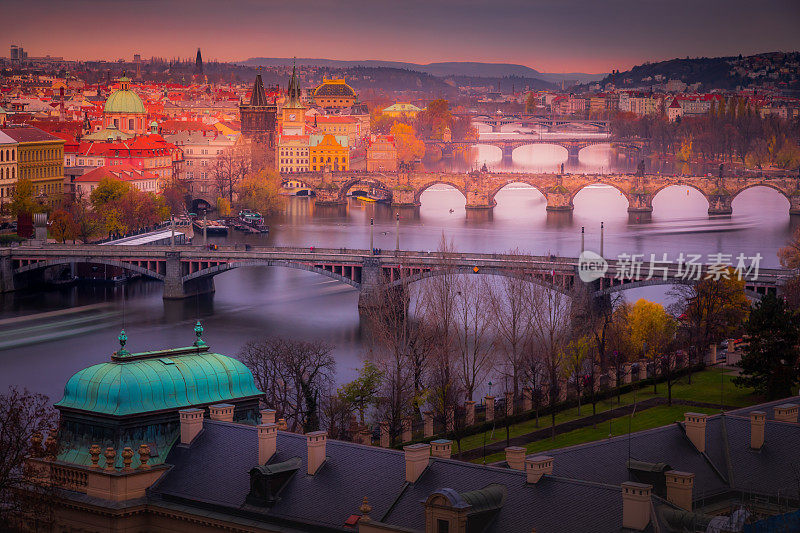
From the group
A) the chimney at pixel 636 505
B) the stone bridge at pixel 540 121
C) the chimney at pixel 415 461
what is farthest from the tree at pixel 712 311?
the stone bridge at pixel 540 121

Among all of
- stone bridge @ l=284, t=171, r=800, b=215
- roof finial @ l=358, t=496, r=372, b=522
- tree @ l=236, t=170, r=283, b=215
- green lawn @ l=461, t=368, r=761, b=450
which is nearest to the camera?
roof finial @ l=358, t=496, r=372, b=522

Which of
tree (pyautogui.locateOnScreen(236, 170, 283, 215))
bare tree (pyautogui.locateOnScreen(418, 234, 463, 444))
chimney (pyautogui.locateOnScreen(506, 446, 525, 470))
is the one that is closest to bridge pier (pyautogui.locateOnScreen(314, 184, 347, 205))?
tree (pyautogui.locateOnScreen(236, 170, 283, 215))

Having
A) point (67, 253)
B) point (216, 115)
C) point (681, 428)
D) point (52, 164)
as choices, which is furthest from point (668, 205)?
point (681, 428)

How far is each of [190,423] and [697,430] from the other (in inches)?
278

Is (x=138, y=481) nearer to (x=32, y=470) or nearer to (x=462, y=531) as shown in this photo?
(x=32, y=470)

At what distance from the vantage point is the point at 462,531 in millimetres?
17359

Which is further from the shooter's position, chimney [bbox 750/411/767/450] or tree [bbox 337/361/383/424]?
tree [bbox 337/361/383/424]

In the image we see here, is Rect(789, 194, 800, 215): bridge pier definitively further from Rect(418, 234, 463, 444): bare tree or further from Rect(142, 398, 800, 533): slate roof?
Rect(142, 398, 800, 533): slate roof

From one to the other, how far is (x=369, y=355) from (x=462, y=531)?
A: 71.8 ft

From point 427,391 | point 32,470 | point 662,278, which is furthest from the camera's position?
point 662,278

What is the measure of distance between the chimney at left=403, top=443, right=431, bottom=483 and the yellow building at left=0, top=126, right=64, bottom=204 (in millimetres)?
59256

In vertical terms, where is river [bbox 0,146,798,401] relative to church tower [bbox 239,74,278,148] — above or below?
below

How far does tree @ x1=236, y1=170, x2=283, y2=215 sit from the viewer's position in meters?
85.2

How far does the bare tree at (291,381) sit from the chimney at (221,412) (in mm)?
7314
